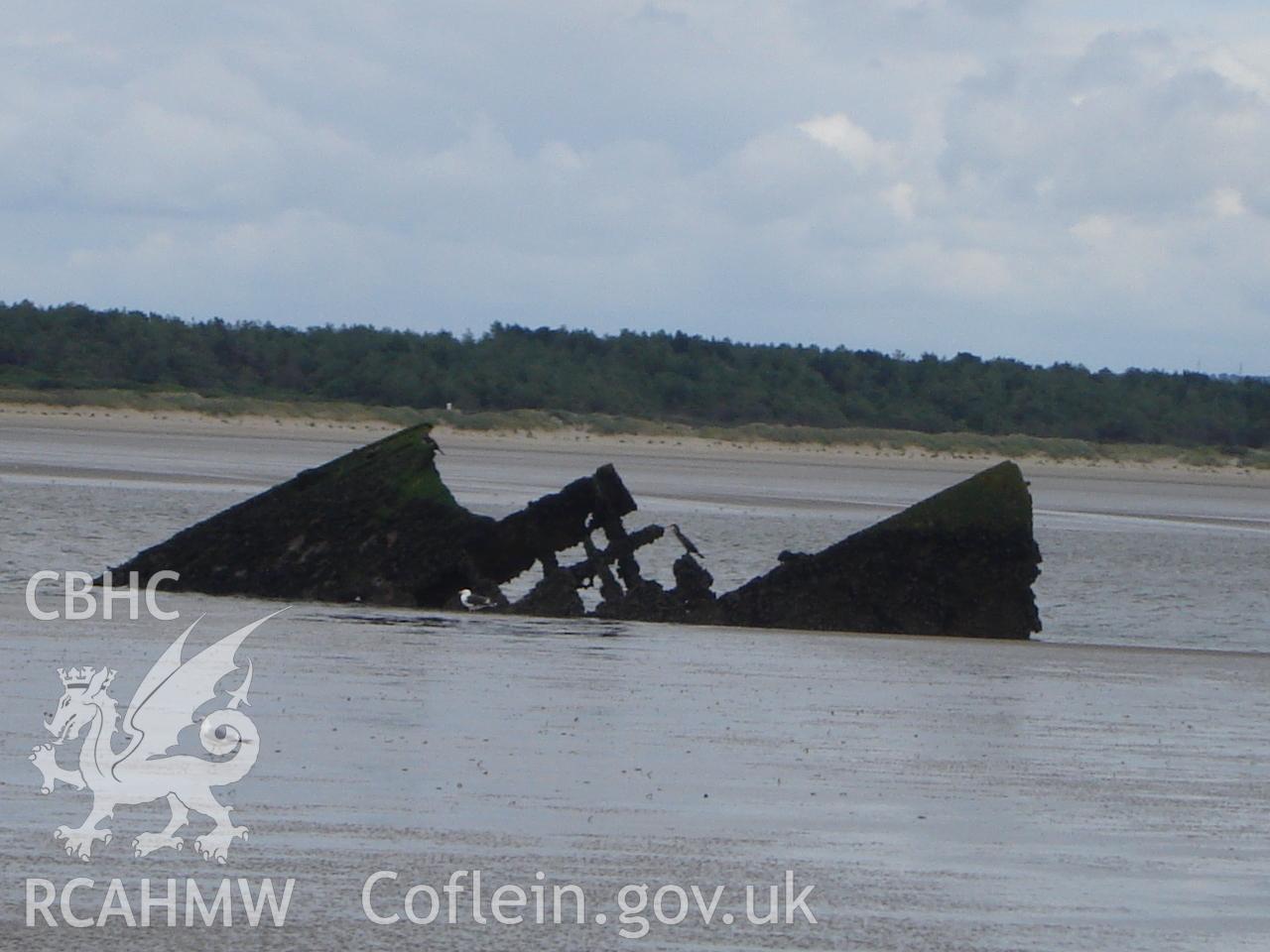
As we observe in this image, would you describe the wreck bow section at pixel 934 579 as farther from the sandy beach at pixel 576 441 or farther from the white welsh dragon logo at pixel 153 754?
the sandy beach at pixel 576 441

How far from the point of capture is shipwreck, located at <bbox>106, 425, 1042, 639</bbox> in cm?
1434

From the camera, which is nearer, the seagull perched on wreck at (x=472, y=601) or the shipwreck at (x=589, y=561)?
the shipwreck at (x=589, y=561)

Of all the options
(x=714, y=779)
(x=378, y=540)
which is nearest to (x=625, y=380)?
(x=378, y=540)

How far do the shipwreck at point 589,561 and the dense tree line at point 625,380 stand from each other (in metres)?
61.1

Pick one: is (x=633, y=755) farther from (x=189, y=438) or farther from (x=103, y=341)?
(x=103, y=341)

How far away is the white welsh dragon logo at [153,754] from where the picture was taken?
6.20 m

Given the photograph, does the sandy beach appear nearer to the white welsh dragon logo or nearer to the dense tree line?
the dense tree line

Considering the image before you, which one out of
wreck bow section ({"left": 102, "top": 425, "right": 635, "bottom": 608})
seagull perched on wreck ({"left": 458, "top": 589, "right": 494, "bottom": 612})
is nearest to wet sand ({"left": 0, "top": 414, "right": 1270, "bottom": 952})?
seagull perched on wreck ({"left": 458, "top": 589, "right": 494, "bottom": 612})

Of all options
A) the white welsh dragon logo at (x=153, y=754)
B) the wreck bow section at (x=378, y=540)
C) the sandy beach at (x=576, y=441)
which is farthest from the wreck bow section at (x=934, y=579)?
the sandy beach at (x=576, y=441)

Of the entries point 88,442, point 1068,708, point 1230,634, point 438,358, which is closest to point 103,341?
point 438,358

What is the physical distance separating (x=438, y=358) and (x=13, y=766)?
8333 centimetres

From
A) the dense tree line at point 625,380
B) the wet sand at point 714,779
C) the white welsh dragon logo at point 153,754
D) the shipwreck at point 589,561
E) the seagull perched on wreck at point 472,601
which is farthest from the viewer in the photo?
the dense tree line at point 625,380

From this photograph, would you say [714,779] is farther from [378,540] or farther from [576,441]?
[576,441]

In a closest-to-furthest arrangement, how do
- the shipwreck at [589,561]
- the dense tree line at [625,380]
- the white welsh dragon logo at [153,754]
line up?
the white welsh dragon logo at [153,754] → the shipwreck at [589,561] → the dense tree line at [625,380]
